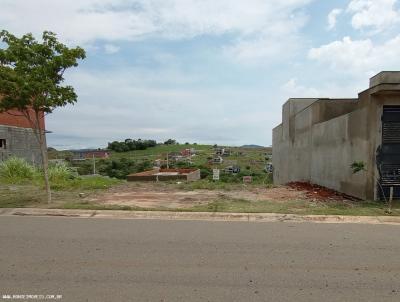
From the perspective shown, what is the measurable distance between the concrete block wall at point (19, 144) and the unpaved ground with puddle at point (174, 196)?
16.0 metres

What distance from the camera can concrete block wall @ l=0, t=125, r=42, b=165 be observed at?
27995 millimetres

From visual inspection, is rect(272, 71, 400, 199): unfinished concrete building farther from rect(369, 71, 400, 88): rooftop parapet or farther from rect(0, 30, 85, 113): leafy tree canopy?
rect(0, 30, 85, 113): leafy tree canopy

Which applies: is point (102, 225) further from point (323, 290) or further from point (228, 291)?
point (323, 290)

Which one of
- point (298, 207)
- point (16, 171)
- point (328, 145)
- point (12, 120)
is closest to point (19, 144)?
point (12, 120)

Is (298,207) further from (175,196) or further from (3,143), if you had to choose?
(3,143)

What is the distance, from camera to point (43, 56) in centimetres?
1100

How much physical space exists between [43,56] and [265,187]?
958cm

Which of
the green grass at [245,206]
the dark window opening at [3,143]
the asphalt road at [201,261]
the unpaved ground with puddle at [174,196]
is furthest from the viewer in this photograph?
the dark window opening at [3,143]

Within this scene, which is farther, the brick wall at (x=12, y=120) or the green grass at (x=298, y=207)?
the brick wall at (x=12, y=120)

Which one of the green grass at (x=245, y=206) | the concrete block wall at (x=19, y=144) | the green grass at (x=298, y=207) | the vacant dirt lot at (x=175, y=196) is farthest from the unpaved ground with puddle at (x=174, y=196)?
the concrete block wall at (x=19, y=144)

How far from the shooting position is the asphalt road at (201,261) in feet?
15.8

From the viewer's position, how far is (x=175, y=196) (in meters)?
13.2

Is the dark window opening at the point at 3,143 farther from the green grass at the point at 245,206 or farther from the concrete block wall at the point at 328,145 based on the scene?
the concrete block wall at the point at 328,145

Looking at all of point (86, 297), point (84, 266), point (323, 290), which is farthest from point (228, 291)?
point (84, 266)
